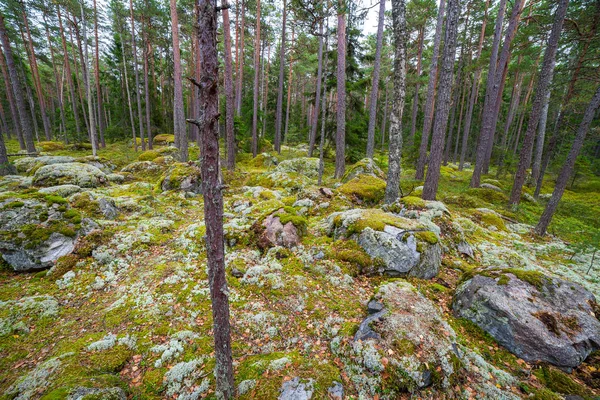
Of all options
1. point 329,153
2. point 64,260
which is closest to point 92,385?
point 64,260

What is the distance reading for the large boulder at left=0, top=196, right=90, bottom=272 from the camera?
586 centimetres

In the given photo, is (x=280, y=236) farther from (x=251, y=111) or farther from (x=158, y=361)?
(x=251, y=111)

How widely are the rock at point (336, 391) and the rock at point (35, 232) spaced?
24.3 ft

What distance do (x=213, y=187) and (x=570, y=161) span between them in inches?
459

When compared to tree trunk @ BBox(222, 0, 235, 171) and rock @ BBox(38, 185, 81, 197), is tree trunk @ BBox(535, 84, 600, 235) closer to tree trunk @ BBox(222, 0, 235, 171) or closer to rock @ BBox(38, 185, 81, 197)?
tree trunk @ BBox(222, 0, 235, 171)

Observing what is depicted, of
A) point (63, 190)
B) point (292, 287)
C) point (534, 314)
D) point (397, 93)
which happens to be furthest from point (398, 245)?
point (63, 190)

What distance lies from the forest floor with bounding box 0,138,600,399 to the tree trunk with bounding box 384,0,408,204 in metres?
0.82

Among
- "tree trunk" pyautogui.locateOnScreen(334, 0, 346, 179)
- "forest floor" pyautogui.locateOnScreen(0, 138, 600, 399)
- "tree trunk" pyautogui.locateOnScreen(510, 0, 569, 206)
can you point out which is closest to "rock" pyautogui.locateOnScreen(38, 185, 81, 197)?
"forest floor" pyautogui.locateOnScreen(0, 138, 600, 399)

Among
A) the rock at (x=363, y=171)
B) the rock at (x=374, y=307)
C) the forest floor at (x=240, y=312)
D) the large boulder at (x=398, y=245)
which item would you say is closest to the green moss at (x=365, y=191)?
the forest floor at (x=240, y=312)

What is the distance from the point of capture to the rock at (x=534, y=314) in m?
3.73

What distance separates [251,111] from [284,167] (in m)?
10.1

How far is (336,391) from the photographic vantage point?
125 inches

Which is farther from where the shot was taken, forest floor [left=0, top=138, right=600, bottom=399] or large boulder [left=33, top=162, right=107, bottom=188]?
large boulder [left=33, top=162, right=107, bottom=188]

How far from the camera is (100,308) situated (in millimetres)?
4887
